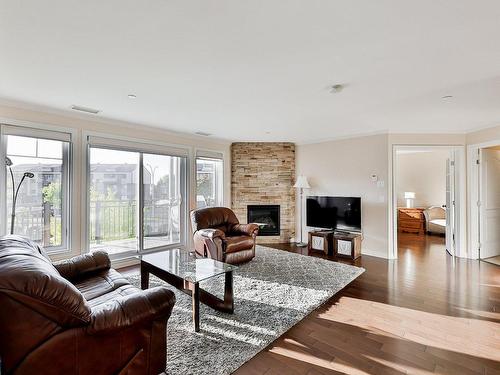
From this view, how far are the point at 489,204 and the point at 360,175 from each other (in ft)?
7.25

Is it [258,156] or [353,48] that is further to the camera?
[258,156]

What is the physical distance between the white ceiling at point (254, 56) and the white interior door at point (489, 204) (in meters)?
1.43

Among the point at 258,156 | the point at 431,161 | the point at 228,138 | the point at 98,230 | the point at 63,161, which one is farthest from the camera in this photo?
the point at 431,161

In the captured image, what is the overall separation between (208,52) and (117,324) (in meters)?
1.93

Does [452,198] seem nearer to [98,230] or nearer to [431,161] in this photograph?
[431,161]

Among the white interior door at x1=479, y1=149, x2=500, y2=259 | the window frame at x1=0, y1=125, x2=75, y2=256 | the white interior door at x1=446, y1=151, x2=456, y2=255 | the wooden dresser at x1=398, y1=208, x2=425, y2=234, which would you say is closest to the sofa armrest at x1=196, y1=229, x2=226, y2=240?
the window frame at x1=0, y1=125, x2=75, y2=256

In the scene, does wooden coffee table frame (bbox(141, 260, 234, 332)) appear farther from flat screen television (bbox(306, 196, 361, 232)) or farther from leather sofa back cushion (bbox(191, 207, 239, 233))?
flat screen television (bbox(306, 196, 361, 232))

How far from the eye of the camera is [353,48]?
192 centimetres

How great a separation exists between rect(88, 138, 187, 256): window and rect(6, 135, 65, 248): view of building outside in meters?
0.40

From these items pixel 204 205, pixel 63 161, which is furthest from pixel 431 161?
pixel 63 161

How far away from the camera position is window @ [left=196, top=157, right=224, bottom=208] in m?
5.31

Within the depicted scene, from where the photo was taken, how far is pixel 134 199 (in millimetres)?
4402

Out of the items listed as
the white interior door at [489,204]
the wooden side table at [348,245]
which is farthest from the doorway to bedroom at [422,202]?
the wooden side table at [348,245]

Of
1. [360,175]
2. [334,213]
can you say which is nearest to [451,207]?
[360,175]
